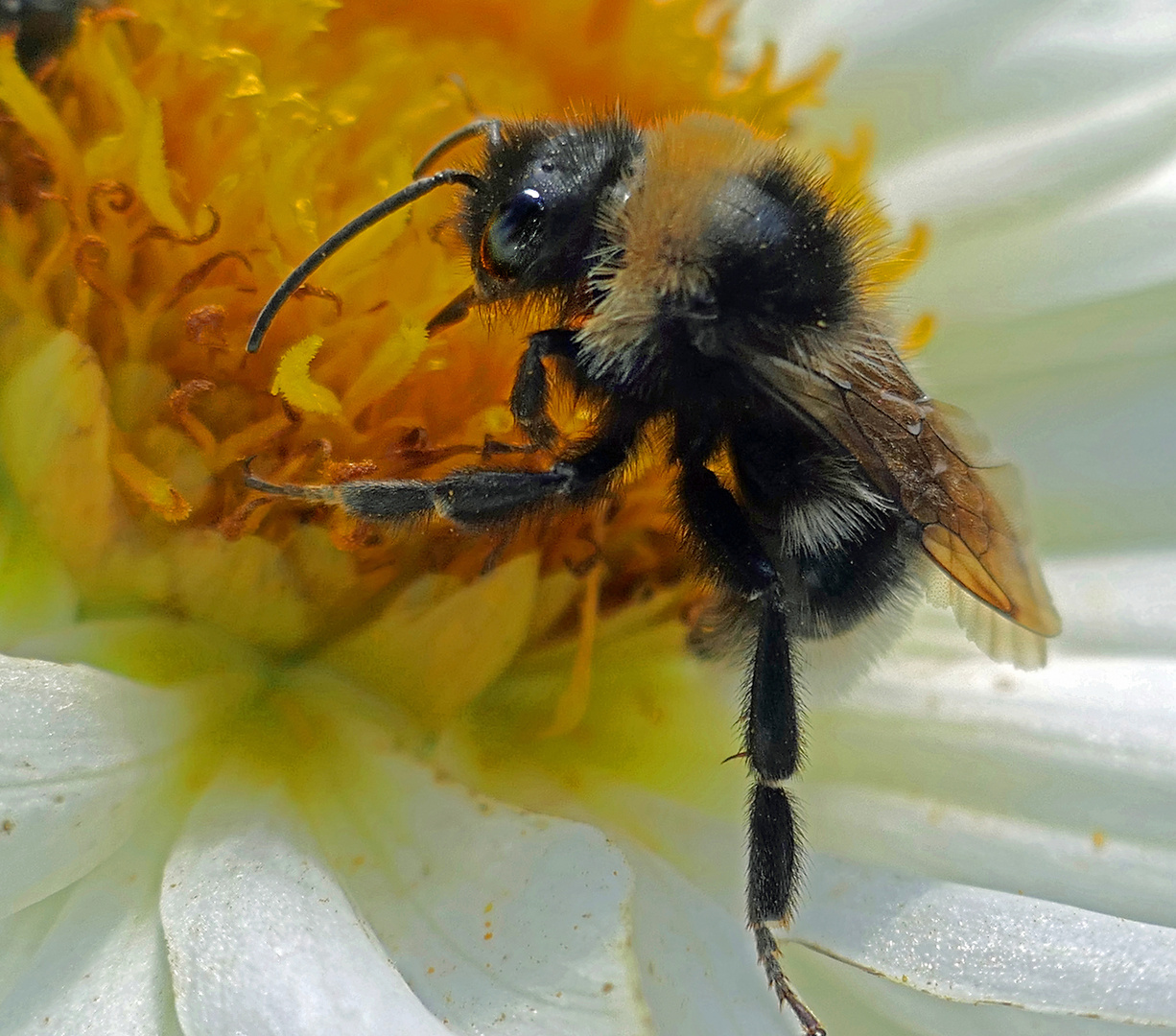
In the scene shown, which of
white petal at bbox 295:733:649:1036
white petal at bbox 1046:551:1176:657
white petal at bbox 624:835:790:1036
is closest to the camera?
white petal at bbox 295:733:649:1036

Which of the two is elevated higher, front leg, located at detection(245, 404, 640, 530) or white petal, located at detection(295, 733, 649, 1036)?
front leg, located at detection(245, 404, 640, 530)

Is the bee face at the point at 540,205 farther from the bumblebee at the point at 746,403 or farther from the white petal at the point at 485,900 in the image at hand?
the white petal at the point at 485,900

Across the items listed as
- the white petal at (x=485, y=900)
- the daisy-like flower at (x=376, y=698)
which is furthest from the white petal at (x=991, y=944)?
the white petal at (x=485, y=900)

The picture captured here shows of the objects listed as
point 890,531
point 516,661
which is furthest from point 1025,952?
point 516,661

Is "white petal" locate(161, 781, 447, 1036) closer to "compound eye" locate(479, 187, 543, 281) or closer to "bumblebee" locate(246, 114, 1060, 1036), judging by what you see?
"bumblebee" locate(246, 114, 1060, 1036)

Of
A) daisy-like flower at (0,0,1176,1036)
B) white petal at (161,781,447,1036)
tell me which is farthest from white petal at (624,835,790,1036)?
white petal at (161,781,447,1036)

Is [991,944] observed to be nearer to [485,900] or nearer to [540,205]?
[485,900]

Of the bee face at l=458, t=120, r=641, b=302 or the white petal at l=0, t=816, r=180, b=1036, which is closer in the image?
the white petal at l=0, t=816, r=180, b=1036
